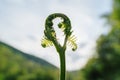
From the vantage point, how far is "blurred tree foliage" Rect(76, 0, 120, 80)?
5722cm

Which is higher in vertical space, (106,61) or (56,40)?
(106,61)

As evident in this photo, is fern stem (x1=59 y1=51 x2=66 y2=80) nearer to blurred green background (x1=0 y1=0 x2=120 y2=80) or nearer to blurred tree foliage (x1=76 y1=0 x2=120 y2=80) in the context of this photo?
blurred green background (x1=0 y1=0 x2=120 y2=80)

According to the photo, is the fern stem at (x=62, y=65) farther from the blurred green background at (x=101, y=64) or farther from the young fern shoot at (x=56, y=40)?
the blurred green background at (x=101, y=64)

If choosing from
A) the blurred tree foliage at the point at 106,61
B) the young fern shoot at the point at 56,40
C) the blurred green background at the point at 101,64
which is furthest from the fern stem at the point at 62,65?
the blurred tree foliage at the point at 106,61

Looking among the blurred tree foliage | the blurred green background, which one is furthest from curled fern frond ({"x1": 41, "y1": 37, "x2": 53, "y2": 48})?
the blurred tree foliage

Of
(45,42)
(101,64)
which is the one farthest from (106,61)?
(45,42)

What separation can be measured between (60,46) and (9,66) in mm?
72241

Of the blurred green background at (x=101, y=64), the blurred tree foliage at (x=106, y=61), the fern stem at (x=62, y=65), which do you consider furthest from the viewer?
the blurred tree foliage at (x=106, y=61)

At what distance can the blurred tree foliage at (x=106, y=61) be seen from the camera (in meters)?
57.2

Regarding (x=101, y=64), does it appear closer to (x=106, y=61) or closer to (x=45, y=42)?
(x=106, y=61)

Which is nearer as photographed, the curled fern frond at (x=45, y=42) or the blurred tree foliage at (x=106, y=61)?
the curled fern frond at (x=45, y=42)

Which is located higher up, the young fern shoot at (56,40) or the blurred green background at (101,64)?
the blurred green background at (101,64)

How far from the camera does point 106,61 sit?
2347 inches

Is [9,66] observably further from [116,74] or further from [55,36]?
[55,36]
